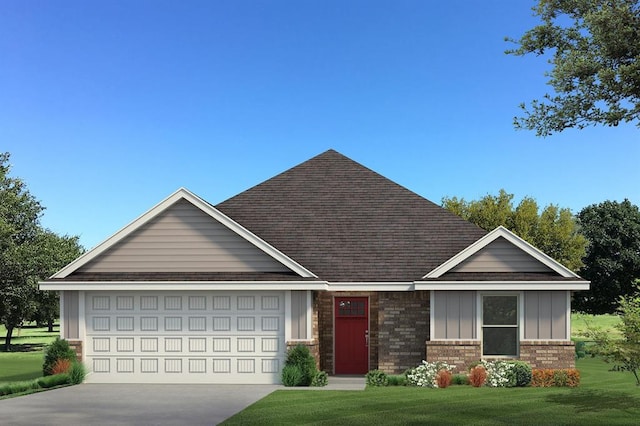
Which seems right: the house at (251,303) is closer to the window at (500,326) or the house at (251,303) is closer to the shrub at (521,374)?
the window at (500,326)

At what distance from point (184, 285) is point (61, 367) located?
4.48 metres

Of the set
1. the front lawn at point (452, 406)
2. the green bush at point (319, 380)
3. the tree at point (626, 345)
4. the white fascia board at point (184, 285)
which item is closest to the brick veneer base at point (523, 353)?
the front lawn at point (452, 406)

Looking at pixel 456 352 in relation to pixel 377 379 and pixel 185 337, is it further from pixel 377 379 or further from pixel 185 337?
pixel 185 337

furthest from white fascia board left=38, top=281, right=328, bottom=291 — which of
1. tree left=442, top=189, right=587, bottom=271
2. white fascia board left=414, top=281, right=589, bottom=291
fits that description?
tree left=442, top=189, right=587, bottom=271

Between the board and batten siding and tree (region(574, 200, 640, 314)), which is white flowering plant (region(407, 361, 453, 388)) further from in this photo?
tree (region(574, 200, 640, 314))

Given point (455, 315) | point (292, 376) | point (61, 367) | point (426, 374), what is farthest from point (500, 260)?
point (61, 367)

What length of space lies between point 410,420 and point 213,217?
9.80 meters

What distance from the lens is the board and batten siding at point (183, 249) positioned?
23141 mm

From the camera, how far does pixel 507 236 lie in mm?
23438

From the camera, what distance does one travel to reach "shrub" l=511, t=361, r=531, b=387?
21.9m

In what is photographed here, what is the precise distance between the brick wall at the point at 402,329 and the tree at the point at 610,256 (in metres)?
35.7

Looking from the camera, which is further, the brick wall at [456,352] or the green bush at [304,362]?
the brick wall at [456,352]

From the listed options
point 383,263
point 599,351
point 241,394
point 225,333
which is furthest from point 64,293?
point 599,351

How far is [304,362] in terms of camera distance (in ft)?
71.7
